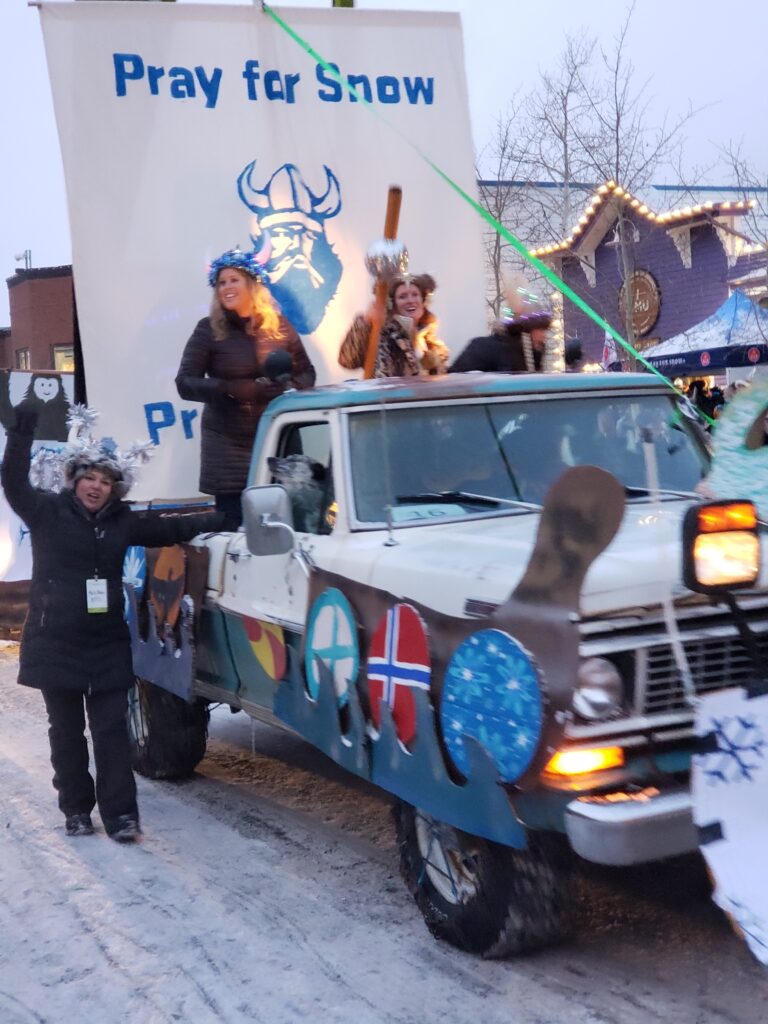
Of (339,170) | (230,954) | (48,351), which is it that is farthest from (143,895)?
(48,351)

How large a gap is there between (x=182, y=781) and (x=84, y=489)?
192 centimetres

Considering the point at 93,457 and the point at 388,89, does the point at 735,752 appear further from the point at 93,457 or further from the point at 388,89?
the point at 388,89

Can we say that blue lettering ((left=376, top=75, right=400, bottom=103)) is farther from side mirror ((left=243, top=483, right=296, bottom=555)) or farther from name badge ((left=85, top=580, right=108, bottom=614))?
side mirror ((left=243, top=483, right=296, bottom=555))

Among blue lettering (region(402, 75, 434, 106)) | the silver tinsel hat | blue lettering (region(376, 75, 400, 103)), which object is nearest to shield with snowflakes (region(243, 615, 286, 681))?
the silver tinsel hat

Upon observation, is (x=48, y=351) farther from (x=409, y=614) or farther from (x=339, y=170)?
(x=409, y=614)

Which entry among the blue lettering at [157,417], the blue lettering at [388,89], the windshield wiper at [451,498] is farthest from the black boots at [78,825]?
the blue lettering at [388,89]

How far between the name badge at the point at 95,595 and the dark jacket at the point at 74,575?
0.03 meters

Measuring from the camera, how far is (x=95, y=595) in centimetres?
566

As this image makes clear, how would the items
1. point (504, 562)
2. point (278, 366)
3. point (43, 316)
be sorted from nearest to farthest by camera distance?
point (504, 562)
point (278, 366)
point (43, 316)

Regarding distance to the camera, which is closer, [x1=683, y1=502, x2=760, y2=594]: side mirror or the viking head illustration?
[x1=683, y1=502, x2=760, y2=594]: side mirror

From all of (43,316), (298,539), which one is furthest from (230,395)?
(43,316)

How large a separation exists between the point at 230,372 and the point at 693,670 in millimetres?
3487

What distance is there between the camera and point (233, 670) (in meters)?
5.57

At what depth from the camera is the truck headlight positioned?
10.9 feet
